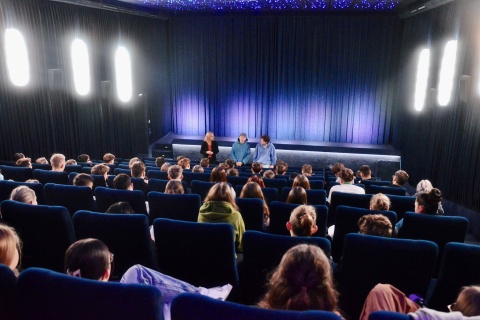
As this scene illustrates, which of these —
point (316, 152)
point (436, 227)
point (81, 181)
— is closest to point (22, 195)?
point (81, 181)

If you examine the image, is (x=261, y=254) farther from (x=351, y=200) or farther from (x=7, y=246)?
(x=351, y=200)

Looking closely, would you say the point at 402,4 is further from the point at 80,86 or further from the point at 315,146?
the point at 80,86

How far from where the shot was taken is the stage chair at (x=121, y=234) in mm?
3314

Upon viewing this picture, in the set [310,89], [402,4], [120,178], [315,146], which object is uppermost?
[402,4]

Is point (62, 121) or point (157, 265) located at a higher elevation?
point (62, 121)

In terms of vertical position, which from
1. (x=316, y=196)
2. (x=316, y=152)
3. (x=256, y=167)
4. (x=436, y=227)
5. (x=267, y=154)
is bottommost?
(x=316, y=152)

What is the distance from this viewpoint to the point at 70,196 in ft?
15.5

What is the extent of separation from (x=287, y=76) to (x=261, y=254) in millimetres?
11864

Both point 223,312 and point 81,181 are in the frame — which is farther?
point 81,181

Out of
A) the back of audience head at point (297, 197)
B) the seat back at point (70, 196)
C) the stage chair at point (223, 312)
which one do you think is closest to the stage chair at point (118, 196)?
the seat back at point (70, 196)

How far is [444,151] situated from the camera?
28.7ft

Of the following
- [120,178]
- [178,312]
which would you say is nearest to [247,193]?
[120,178]

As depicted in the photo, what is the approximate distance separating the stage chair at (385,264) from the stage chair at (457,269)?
0.37ft

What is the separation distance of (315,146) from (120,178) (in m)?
8.92
